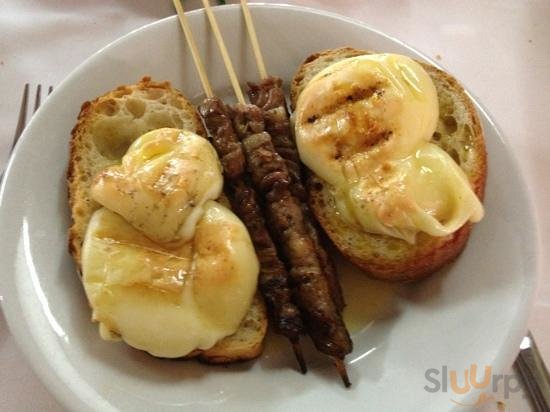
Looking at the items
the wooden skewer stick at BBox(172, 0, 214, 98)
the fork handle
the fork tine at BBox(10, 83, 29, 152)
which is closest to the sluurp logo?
the fork handle

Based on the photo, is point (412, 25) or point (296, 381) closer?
point (296, 381)

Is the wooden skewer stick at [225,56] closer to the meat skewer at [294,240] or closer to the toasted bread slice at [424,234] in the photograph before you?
the meat skewer at [294,240]

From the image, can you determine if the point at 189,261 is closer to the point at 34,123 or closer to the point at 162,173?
the point at 162,173

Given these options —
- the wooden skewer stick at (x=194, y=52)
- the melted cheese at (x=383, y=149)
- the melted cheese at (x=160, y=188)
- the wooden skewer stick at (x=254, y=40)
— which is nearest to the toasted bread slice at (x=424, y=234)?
the melted cheese at (x=383, y=149)

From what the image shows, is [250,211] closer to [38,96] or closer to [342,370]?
[342,370]

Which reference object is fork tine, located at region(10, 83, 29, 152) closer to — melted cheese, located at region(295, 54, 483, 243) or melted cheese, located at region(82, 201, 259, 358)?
melted cheese, located at region(82, 201, 259, 358)

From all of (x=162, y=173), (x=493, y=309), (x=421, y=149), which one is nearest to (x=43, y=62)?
(x=162, y=173)
